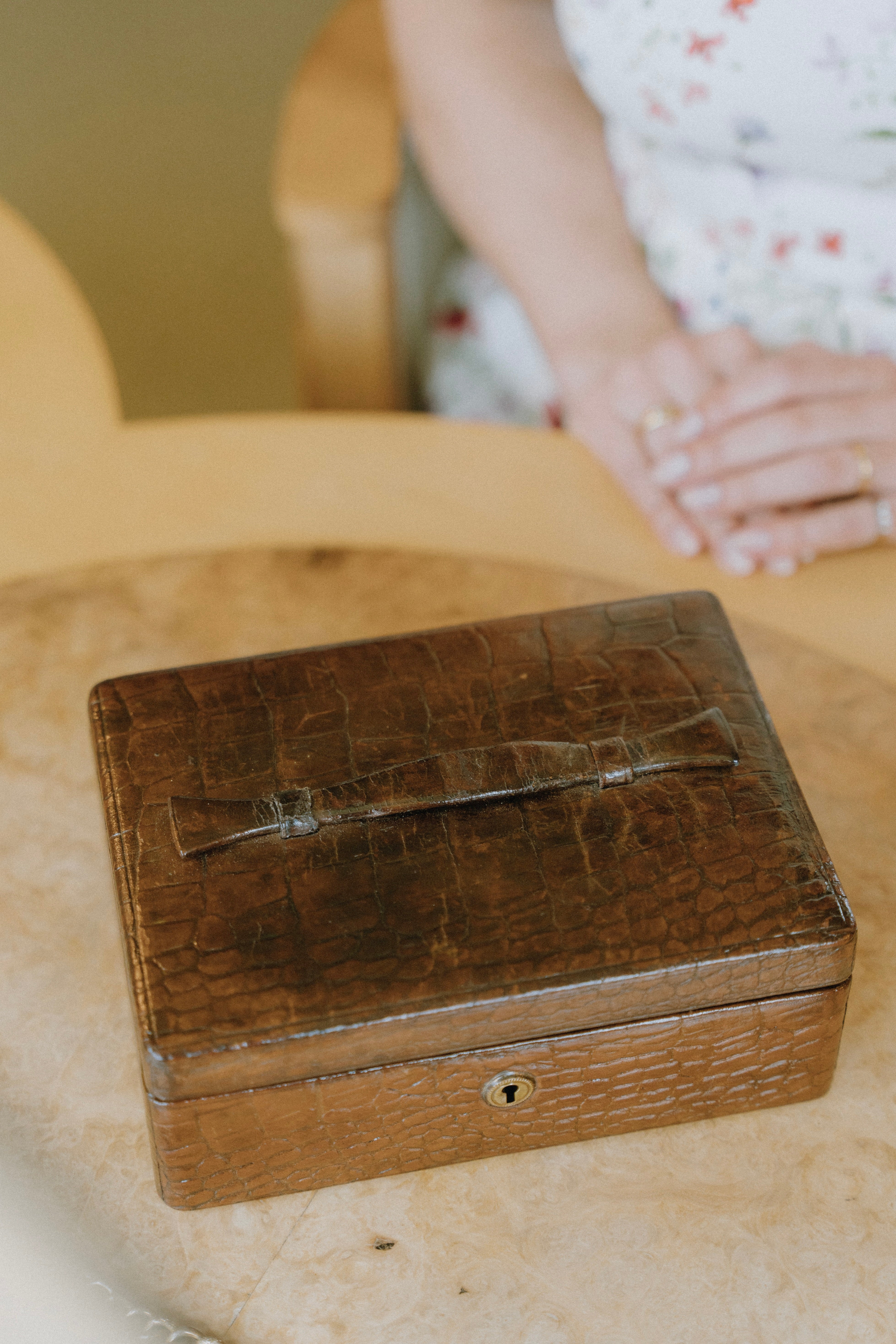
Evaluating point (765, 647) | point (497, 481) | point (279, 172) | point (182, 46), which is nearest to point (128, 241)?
point (182, 46)

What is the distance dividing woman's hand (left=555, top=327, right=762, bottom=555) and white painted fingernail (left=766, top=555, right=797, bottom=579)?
0.15 ft

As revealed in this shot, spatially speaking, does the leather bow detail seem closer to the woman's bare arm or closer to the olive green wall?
the woman's bare arm

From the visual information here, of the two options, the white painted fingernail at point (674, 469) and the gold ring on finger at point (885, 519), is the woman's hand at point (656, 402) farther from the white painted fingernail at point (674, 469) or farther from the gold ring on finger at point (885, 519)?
the gold ring on finger at point (885, 519)

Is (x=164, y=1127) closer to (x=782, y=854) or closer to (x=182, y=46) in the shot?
(x=782, y=854)

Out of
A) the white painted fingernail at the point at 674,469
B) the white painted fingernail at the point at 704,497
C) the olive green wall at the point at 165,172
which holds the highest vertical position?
the olive green wall at the point at 165,172

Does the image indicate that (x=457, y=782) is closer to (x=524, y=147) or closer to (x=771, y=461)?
(x=771, y=461)

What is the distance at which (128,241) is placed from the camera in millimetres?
2703

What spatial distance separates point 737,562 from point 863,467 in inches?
5.3

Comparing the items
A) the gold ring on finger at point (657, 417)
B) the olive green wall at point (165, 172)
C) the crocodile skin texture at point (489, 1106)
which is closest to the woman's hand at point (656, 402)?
the gold ring on finger at point (657, 417)

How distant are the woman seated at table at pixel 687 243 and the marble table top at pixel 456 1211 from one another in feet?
0.98

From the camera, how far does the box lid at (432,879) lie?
0.57m

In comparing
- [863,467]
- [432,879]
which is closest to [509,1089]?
[432,879]

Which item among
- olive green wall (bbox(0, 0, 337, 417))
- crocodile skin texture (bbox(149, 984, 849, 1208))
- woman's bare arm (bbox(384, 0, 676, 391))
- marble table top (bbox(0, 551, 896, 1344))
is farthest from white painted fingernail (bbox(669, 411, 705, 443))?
olive green wall (bbox(0, 0, 337, 417))

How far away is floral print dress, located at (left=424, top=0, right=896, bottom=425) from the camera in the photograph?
0.96 metres
